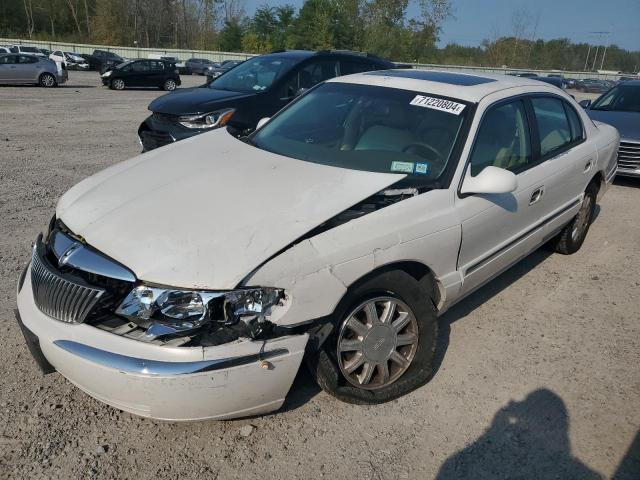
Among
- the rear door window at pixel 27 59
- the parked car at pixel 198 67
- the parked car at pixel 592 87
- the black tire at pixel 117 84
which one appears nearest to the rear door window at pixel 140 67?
the black tire at pixel 117 84

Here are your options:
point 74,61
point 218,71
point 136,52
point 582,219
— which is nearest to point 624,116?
point 582,219

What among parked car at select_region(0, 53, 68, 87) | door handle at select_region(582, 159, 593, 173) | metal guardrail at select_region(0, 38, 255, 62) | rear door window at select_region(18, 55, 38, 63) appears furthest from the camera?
metal guardrail at select_region(0, 38, 255, 62)

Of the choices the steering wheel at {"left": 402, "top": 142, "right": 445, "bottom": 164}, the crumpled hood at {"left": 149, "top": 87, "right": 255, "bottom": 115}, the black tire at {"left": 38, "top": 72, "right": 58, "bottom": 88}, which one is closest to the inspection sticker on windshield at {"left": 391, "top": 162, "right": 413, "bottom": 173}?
the steering wheel at {"left": 402, "top": 142, "right": 445, "bottom": 164}

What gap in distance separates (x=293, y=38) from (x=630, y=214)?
190 ft

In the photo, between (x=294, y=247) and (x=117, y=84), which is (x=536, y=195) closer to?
(x=294, y=247)

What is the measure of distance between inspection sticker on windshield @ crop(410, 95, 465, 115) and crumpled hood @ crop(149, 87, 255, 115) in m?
3.82

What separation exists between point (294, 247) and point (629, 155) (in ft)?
23.6

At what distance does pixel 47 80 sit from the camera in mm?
22562

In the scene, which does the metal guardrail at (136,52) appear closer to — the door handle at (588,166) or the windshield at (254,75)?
the windshield at (254,75)

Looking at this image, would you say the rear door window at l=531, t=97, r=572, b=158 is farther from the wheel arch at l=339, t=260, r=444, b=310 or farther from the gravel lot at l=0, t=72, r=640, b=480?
the wheel arch at l=339, t=260, r=444, b=310

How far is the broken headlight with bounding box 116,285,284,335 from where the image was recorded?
2.32 metres

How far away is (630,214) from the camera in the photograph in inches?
265

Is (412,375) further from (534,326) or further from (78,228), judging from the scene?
(78,228)

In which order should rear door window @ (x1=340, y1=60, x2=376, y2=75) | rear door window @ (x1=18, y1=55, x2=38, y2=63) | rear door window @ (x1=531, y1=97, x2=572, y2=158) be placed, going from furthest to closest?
rear door window @ (x1=18, y1=55, x2=38, y2=63) → rear door window @ (x1=340, y1=60, x2=376, y2=75) → rear door window @ (x1=531, y1=97, x2=572, y2=158)
